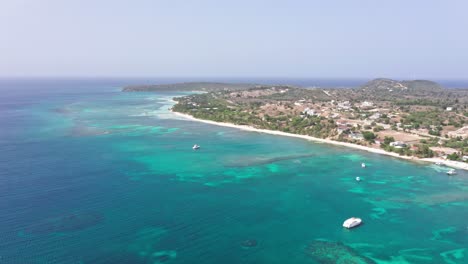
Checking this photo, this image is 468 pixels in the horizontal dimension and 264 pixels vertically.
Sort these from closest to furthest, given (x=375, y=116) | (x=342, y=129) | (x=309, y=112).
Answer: (x=342, y=129)
(x=375, y=116)
(x=309, y=112)

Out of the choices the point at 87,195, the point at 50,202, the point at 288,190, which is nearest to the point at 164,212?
the point at 87,195

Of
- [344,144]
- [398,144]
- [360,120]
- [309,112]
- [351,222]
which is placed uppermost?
[309,112]

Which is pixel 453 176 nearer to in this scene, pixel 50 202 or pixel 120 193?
pixel 120 193

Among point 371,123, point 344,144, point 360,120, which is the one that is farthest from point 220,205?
point 360,120

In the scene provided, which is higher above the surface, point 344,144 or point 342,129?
point 342,129

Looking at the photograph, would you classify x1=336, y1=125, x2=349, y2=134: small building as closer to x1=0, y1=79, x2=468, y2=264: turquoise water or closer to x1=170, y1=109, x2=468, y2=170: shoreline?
x1=170, y1=109, x2=468, y2=170: shoreline

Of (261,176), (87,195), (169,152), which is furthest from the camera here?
(169,152)

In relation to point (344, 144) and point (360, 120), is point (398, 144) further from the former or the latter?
point (360, 120)

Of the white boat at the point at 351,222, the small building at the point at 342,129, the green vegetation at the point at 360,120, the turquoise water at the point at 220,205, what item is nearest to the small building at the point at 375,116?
the green vegetation at the point at 360,120

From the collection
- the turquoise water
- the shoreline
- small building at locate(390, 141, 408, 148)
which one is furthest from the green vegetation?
the turquoise water
